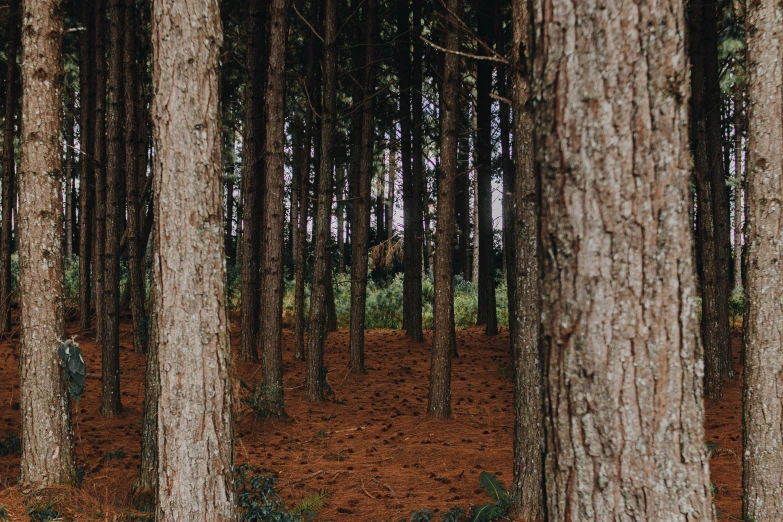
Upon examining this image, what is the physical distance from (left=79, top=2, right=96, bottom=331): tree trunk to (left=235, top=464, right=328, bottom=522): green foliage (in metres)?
9.23

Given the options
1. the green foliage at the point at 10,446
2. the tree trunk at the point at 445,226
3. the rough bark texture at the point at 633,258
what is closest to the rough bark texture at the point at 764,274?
the rough bark texture at the point at 633,258

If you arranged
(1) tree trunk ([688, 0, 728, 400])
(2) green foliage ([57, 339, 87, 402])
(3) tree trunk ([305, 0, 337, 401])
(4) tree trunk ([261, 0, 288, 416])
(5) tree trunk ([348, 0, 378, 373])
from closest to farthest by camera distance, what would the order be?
1. (2) green foliage ([57, 339, 87, 402])
2. (4) tree trunk ([261, 0, 288, 416])
3. (1) tree trunk ([688, 0, 728, 400])
4. (3) tree trunk ([305, 0, 337, 401])
5. (5) tree trunk ([348, 0, 378, 373])

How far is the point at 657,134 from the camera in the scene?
1902 millimetres

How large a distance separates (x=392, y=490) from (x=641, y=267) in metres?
4.58

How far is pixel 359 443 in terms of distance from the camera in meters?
7.59

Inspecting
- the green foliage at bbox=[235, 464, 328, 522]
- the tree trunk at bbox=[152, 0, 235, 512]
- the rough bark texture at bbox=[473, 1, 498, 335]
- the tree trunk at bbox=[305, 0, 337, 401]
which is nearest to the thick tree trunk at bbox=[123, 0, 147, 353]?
the tree trunk at bbox=[305, 0, 337, 401]

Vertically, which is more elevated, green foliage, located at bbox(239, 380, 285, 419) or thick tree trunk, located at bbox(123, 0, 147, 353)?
thick tree trunk, located at bbox(123, 0, 147, 353)

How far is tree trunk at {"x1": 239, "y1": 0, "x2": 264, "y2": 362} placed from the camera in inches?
422

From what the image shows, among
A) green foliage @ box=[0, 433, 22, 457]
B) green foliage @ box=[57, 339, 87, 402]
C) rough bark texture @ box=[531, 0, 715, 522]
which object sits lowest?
green foliage @ box=[0, 433, 22, 457]

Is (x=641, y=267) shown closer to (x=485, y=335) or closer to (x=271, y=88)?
(x=271, y=88)

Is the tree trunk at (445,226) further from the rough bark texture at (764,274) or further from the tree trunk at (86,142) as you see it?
the tree trunk at (86,142)

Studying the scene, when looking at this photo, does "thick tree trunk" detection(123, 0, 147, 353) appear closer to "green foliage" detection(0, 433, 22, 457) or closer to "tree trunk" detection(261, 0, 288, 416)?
"tree trunk" detection(261, 0, 288, 416)

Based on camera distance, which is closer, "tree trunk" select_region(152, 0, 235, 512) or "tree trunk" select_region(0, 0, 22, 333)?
"tree trunk" select_region(152, 0, 235, 512)

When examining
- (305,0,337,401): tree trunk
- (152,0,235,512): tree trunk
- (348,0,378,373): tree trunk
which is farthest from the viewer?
(348,0,378,373): tree trunk
